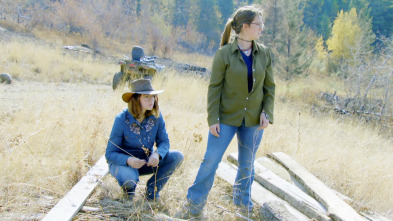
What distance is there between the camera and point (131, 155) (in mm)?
2854

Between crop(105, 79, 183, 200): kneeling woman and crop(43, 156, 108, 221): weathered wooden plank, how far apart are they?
293 millimetres

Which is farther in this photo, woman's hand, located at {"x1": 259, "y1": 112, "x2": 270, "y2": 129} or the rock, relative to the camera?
the rock

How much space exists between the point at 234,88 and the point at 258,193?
47.9 inches

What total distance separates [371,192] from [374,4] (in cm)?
5241

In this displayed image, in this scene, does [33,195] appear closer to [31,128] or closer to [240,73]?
[31,128]

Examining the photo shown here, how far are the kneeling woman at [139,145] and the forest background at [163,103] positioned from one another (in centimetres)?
38

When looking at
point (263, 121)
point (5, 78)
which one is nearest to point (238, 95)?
point (263, 121)

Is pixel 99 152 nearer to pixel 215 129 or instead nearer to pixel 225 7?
pixel 215 129

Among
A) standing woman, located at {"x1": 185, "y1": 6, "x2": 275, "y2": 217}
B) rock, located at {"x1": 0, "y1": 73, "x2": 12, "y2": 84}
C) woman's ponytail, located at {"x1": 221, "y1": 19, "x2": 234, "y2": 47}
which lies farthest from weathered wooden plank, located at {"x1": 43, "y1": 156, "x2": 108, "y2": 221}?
rock, located at {"x1": 0, "y1": 73, "x2": 12, "y2": 84}

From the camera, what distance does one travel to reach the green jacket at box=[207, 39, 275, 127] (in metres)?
2.51

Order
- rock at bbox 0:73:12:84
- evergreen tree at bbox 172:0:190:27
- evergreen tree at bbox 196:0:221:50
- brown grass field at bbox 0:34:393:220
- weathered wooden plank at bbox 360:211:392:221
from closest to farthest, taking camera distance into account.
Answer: brown grass field at bbox 0:34:393:220 → weathered wooden plank at bbox 360:211:392:221 → rock at bbox 0:73:12:84 → evergreen tree at bbox 172:0:190:27 → evergreen tree at bbox 196:0:221:50

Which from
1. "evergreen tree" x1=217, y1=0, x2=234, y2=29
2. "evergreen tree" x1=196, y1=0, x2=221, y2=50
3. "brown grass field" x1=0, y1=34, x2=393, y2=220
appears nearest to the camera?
Result: "brown grass field" x1=0, y1=34, x2=393, y2=220

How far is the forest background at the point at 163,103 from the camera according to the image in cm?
350

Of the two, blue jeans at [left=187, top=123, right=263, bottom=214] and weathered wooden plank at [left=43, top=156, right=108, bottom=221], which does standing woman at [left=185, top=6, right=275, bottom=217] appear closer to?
blue jeans at [left=187, top=123, right=263, bottom=214]
